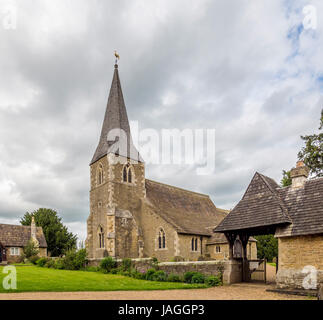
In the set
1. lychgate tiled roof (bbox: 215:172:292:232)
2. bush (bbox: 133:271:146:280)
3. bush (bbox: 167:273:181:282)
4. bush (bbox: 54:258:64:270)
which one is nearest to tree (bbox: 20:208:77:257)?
bush (bbox: 54:258:64:270)

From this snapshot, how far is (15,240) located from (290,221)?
1473 inches

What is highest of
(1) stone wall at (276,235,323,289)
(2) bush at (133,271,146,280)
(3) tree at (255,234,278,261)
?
(1) stone wall at (276,235,323,289)

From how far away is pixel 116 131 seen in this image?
123 ft

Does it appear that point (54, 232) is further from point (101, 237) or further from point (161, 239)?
point (161, 239)

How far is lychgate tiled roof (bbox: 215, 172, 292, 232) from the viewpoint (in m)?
16.5

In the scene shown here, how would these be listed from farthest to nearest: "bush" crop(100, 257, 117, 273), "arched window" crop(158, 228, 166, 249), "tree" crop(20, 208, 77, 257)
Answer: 1. "tree" crop(20, 208, 77, 257)
2. "arched window" crop(158, 228, 166, 249)
3. "bush" crop(100, 257, 117, 273)

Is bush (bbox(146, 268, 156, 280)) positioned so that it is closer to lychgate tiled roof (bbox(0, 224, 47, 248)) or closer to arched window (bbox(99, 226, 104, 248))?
arched window (bbox(99, 226, 104, 248))

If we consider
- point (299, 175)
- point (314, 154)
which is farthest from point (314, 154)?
point (299, 175)

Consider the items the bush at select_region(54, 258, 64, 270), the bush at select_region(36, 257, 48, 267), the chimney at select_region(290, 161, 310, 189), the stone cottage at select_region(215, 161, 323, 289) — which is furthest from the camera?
the bush at select_region(36, 257, 48, 267)

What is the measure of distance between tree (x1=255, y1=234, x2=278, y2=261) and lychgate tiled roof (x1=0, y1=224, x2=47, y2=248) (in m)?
30.0

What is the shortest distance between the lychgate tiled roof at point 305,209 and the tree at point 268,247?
2828 cm

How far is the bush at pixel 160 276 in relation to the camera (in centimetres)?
2024

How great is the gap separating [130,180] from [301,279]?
78.5 feet

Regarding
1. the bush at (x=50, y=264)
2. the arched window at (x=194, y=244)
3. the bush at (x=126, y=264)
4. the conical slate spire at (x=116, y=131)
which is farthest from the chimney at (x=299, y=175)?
the bush at (x=50, y=264)
